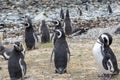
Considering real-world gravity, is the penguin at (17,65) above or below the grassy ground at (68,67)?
above

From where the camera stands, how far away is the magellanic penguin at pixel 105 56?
29.3 feet

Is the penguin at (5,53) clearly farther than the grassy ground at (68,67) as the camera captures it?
Yes

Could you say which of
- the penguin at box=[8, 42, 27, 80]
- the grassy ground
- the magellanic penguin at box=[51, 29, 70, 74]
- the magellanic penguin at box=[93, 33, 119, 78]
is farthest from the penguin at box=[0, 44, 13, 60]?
the magellanic penguin at box=[93, 33, 119, 78]

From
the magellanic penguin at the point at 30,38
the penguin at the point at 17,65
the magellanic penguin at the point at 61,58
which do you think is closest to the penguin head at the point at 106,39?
the magellanic penguin at the point at 61,58

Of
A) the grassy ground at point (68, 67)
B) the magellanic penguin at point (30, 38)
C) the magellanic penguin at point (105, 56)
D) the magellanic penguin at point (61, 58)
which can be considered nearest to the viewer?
the magellanic penguin at point (105, 56)

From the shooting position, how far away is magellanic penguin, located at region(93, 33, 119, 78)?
8.92 metres

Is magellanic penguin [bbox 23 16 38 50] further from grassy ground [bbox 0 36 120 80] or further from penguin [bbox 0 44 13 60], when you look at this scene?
penguin [bbox 0 44 13 60]

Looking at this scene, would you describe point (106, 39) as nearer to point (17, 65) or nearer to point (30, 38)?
point (17, 65)

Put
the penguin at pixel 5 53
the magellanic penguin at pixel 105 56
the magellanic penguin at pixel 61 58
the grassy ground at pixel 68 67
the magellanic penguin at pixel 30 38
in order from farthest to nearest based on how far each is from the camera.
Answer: the magellanic penguin at pixel 30 38, the penguin at pixel 5 53, the magellanic penguin at pixel 61 58, the grassy ground at pixel 68 67, the magellanic penguin at pixel 105 56

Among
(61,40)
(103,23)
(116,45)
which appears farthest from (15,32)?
(61,40)

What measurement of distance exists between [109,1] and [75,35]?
63.3 ft

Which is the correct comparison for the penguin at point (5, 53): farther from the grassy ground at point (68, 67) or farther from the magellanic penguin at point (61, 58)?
the magellanic penguin at point (61, 58)

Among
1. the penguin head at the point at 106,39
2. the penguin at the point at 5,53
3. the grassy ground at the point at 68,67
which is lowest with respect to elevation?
the grassy ground at the point at 68,67

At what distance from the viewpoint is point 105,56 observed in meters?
8.93
